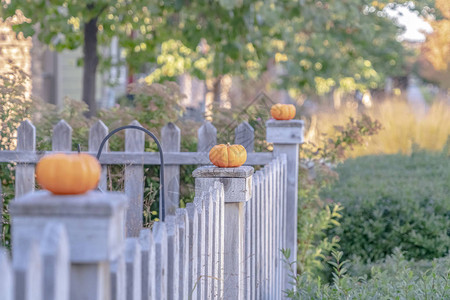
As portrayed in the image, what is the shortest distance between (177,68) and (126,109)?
10740 mm

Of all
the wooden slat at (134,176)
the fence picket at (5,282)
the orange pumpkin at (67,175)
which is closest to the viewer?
the fence picket at (5,282)

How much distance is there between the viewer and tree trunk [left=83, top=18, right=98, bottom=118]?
30.2 feet

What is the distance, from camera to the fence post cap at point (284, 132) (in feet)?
16.5

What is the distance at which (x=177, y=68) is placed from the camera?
16516mm

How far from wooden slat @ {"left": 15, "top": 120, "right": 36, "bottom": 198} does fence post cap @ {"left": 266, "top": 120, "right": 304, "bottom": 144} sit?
5.60 ft

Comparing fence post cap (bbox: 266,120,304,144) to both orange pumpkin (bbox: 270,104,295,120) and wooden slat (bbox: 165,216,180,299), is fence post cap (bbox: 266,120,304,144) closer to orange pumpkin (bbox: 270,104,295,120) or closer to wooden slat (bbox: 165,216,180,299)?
orange pumpkin (bbox: 270,104,295,120)

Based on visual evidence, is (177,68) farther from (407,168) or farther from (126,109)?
(126,109)

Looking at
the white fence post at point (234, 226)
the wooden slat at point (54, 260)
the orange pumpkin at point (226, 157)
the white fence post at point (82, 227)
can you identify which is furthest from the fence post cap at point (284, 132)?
the wooden slat at point (54, 260)

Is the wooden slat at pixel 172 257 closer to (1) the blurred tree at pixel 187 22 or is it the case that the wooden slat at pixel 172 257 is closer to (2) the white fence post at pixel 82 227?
(2) the white fence post at pixel 82 227

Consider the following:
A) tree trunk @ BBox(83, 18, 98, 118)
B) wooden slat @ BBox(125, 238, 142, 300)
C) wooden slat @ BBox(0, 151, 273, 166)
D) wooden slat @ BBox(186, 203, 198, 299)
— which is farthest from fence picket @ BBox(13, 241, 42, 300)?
tree trunk @ BBox(83, 18, 98, 118)

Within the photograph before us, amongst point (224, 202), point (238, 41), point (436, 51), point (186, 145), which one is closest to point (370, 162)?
point (238, 41)

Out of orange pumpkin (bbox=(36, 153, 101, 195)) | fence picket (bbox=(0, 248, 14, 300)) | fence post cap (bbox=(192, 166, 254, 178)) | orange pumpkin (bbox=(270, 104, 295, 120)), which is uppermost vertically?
orange pumpkin (bbox=(270, 104, 295, 120))

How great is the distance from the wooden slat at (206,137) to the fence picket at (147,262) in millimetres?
3294

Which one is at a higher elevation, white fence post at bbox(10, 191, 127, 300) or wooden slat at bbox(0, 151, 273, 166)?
white fence post at bbox(10, 191, 127, 300)
